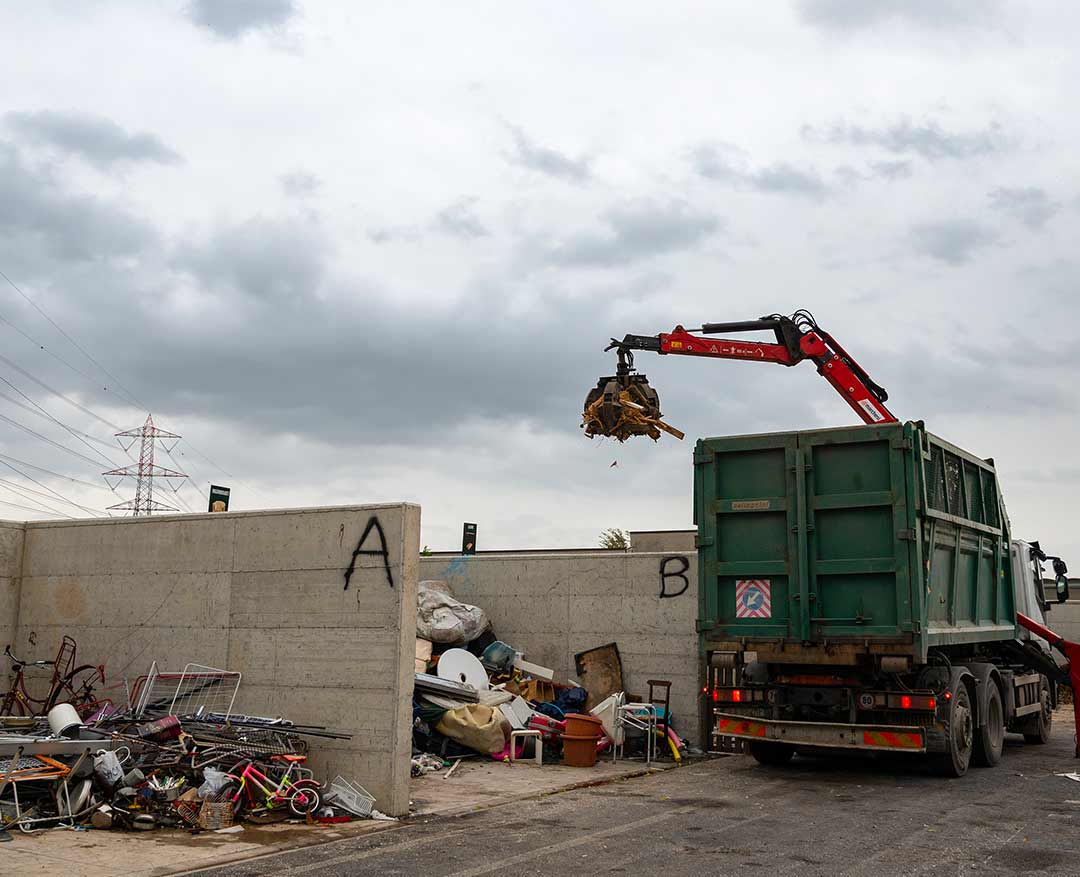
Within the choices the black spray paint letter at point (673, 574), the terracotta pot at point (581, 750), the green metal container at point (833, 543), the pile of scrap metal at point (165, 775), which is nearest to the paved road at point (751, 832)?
the terracotta pot at point (581, 750)

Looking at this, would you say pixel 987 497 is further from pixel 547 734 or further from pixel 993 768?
pixel 547 734

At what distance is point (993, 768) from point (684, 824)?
5.59 metres

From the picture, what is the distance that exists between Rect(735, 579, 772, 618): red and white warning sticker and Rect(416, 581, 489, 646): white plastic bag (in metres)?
5.45

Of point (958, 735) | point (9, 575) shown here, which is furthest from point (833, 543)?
point (9, 575)

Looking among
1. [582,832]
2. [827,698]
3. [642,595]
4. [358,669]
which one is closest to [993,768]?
[827,698]

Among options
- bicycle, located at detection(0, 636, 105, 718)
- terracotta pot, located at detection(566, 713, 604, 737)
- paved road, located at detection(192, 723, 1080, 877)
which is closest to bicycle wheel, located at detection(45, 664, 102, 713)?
bicycle, located at detection(0, 636, 105, 718)

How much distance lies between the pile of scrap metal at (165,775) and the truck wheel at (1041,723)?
10544 millimetres

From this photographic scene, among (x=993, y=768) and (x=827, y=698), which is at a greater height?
(x=827, y=698)

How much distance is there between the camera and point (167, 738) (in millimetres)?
9547

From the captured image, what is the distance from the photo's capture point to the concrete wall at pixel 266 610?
986 centimetres

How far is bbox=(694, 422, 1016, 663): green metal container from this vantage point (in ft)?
35.0

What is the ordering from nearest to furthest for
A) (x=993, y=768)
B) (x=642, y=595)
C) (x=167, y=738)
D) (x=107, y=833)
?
(x=107, y=833), (x=167, y=738), (x=993, y=768), (x=642, y=595)

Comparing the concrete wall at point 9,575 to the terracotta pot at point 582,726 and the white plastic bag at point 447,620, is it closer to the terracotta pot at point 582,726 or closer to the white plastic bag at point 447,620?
the white plastic bag at point 447,620

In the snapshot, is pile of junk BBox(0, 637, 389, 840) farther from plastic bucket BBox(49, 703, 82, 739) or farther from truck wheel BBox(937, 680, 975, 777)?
truck wheel BBox(937, 680, 975, 777)
